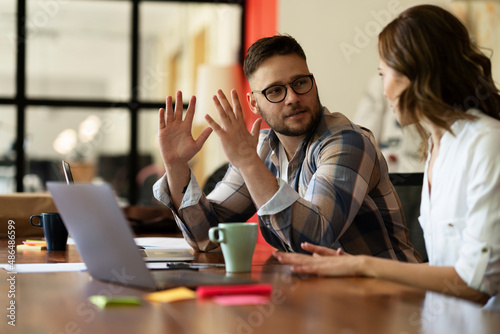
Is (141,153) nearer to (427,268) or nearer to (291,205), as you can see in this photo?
(291,205)

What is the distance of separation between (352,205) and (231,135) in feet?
1.18

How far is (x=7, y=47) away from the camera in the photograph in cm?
515

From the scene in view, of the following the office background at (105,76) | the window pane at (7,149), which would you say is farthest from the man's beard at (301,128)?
the window pane at (7,149)

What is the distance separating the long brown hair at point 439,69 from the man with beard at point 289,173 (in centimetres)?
37

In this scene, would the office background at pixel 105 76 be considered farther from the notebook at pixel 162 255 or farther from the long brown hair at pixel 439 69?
the long brown hair at pixel 439 69

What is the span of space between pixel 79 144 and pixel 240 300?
4661 millimetres

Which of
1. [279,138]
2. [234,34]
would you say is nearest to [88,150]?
[234,34]

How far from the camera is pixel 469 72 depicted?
1308 mm

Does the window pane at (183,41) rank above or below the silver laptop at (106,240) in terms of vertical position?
above

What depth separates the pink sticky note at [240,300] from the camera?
91cm

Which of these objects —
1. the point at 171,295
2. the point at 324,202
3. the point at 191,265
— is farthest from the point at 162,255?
the point at 171,295

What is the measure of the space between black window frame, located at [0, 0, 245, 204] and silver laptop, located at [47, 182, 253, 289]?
4.31 meters

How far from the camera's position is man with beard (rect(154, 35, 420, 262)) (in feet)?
5.11

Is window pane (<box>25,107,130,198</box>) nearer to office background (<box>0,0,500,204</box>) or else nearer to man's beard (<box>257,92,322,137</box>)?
office background (<box>0,0,500,204</box>)
